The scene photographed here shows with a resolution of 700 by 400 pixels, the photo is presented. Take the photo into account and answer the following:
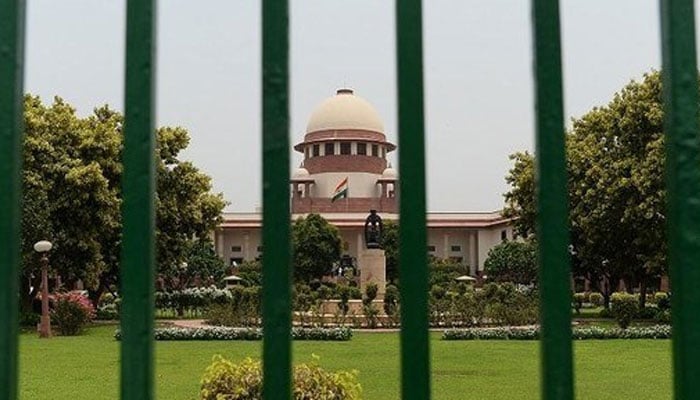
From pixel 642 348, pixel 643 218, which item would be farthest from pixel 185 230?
pixel 642 348

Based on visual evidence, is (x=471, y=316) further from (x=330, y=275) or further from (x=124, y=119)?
(x=330, y=275)

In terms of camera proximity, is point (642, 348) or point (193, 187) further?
point (193, 187)

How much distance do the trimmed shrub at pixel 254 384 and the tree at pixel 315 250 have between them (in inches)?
1234

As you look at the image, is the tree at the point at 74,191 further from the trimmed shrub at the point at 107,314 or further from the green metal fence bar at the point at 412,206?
the green metal fence bar at the point at 412,206

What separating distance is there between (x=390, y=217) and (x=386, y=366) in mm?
35842

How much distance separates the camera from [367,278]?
22.2 meters

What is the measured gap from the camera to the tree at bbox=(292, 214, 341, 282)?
37219mm

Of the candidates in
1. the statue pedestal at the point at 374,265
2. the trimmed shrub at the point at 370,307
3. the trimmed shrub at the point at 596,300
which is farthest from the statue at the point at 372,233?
the trimmed shrub at the point at 596,300

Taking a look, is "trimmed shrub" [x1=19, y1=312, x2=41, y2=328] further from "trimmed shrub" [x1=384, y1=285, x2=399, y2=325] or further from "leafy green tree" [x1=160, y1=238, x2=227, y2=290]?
"leafy green tree" [x1=160, y1=238, x2=227, y2=290]

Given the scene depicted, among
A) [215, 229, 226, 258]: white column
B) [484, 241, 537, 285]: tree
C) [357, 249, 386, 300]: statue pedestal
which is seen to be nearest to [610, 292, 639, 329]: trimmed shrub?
[357, 249, 386, 300]: statue pedestal

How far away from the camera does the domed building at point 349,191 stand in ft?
163

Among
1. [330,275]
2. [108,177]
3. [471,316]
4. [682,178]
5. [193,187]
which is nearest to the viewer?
[682,178]

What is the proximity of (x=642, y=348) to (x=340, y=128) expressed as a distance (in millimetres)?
37114

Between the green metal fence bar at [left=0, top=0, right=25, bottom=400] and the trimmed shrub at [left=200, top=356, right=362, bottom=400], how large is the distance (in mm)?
3792
